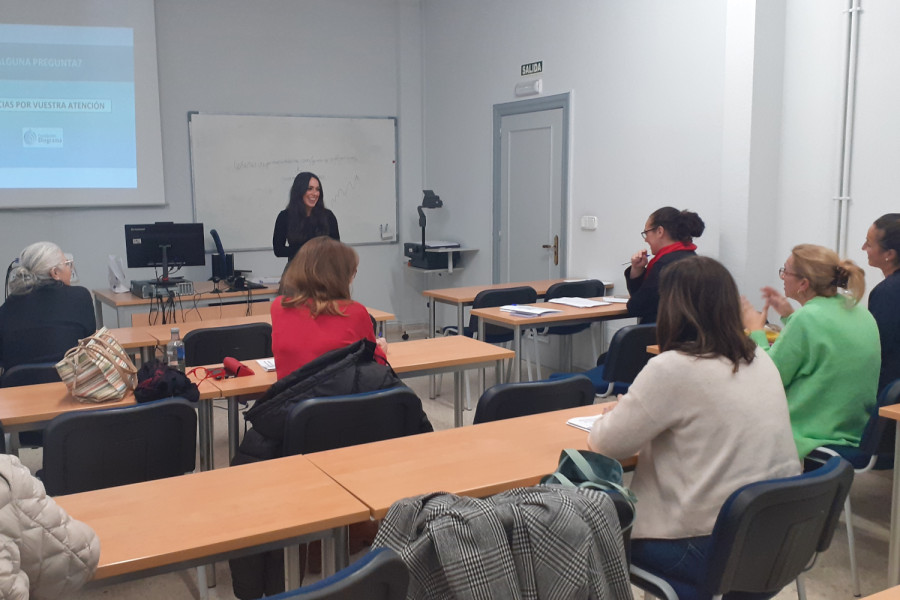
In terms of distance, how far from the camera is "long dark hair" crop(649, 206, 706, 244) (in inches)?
189

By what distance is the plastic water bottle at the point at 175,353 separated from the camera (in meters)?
3.13

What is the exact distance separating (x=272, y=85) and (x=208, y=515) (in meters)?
6.24

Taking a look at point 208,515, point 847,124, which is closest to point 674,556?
point 208,515

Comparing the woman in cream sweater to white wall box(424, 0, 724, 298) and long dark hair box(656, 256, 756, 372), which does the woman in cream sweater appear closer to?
long dark hair box(656, 256, 756, 372)

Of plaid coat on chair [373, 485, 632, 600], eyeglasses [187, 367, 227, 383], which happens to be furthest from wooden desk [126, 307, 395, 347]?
plaid coat on chair [373, 485, 632, 600]

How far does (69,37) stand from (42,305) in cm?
359

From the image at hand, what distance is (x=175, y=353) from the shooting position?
3.28 meters

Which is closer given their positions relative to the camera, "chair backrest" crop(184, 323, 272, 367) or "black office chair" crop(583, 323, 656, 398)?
"chair backrest" crop(184, 323, 272, 367)

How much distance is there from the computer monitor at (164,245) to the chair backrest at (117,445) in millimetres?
3210

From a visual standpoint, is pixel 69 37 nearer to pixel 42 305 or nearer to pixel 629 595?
pixel 42 305

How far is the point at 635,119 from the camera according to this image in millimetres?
5746

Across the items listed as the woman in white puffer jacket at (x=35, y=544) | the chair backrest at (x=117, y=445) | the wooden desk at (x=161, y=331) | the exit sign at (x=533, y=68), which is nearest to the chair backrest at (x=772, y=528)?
the woman in white puffer jacket at (x=35, y=544)

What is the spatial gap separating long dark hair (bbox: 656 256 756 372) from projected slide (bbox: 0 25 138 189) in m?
5.88

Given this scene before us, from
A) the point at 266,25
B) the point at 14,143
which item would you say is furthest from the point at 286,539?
the point at 266,25
